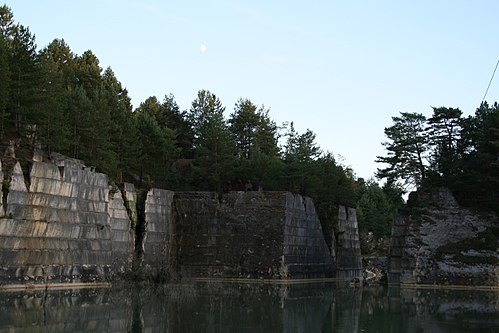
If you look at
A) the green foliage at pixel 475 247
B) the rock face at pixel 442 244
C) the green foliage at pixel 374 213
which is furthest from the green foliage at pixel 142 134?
the green foliage at pixel 374 213

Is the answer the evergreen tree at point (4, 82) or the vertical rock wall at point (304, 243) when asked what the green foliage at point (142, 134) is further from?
the vertical rock wall at point (304, 243)

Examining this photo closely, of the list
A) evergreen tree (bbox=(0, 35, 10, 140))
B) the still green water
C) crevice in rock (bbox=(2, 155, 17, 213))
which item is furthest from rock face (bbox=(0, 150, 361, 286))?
evergreen tree (bbox=(0, 35, 10, 140))

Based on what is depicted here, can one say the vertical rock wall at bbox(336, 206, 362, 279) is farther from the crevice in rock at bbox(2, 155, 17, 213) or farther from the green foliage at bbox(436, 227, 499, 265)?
the crevice in rock at bbox(2, 155, 17, 213)

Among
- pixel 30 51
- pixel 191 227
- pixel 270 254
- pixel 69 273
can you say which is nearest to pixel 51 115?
pixel 30 51

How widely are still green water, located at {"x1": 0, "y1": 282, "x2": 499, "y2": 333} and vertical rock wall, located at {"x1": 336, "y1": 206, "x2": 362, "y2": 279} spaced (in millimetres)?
16894

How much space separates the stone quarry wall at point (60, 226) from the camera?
972 inches

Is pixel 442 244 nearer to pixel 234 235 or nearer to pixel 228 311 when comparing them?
pixel 234 235

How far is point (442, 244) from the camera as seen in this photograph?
36.8 meters

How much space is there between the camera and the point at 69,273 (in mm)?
27375

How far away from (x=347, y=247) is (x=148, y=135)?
14838 mm

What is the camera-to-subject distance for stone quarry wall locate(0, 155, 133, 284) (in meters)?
24.7

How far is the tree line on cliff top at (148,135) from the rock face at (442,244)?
11.6 feet

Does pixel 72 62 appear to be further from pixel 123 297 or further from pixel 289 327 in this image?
pixel 289 327

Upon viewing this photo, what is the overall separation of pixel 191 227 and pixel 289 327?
2103cm
